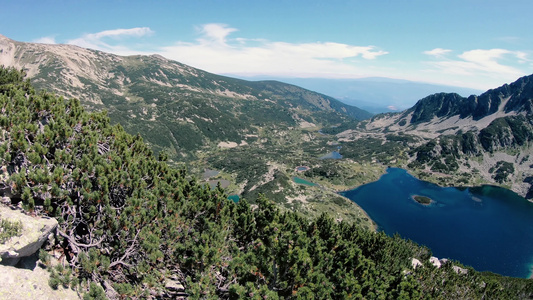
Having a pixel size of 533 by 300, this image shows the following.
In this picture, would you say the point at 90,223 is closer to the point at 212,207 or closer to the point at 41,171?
the point at 41,171

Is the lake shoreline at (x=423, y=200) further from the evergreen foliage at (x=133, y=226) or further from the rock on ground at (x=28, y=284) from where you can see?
the rock on ground at (x=28, y=284)

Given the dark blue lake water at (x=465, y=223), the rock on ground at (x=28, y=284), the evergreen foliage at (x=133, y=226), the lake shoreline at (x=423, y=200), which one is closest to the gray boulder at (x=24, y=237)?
the rock on ground at (x=28, y=284)

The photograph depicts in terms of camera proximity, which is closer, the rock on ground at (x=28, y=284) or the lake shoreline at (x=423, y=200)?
the rock on ground at (x=28, y=284)

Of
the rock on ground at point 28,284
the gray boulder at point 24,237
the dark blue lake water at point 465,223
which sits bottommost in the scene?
the dark blue lake water at point 465,223

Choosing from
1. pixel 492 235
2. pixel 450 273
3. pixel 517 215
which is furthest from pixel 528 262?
pixel 450 273

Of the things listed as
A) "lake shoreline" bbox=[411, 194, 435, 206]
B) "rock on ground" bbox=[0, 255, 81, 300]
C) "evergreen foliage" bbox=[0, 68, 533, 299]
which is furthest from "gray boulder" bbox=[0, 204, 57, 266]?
"lake shoreline" bbox=[411, 194, 435, 206]

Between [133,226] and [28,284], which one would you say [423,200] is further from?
[28,284]
